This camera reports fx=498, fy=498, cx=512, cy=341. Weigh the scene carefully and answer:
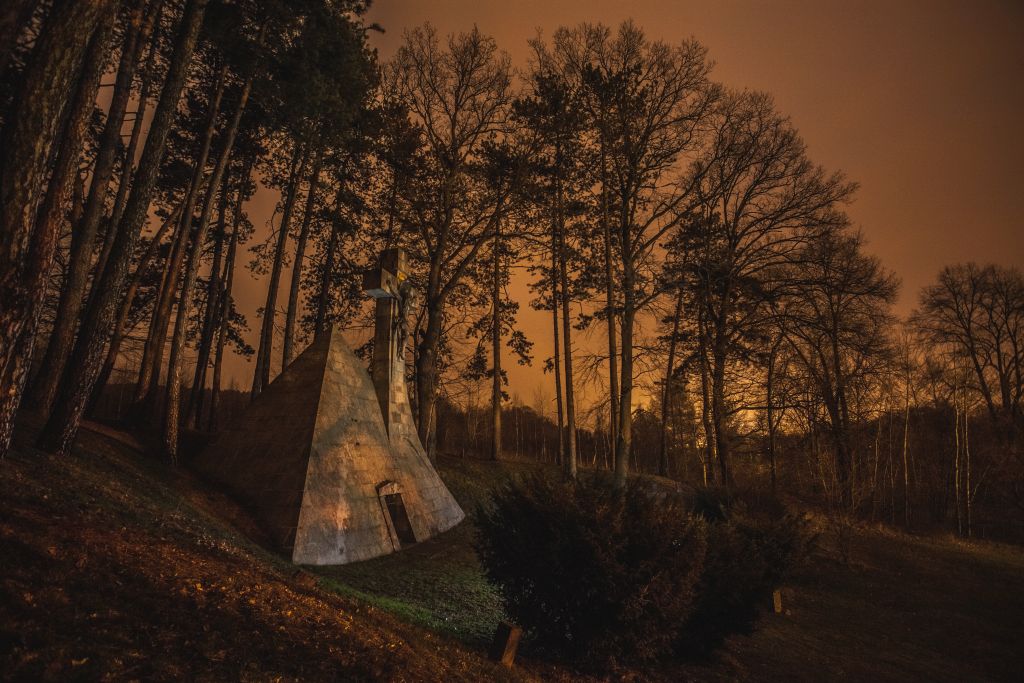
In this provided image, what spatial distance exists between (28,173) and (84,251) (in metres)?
6.18

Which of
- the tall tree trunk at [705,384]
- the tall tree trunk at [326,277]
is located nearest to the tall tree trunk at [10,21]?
the tall tree trunk at [326,277]

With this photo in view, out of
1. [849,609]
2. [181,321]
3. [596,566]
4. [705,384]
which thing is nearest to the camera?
[596,566]

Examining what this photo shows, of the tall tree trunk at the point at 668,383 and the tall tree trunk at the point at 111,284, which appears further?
the tall tree trunk at the point at 668,383

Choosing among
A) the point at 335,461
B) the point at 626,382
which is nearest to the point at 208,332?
the point at 335,461

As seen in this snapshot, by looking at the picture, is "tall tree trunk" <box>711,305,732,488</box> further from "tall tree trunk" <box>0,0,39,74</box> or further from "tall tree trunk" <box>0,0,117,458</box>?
"tall tree trunk" <box>0,0,39,74</box>

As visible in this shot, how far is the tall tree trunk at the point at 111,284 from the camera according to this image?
28.1 ft

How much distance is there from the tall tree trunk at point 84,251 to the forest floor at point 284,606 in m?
1.69

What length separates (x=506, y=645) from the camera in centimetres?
534

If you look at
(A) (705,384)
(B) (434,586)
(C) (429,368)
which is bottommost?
(B) (434,586)

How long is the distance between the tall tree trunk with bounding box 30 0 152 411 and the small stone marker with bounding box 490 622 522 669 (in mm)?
10590

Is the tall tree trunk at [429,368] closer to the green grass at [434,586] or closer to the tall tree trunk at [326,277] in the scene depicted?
the tall tree trunk at [326,277]

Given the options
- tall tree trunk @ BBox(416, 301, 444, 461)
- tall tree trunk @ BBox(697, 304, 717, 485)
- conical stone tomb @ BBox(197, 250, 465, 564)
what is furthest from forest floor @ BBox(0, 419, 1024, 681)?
tall tree trunk @ BBox(697, 304, 717, 485)

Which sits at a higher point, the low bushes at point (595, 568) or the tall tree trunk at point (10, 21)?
the tall tree trunk at point (10, 21)

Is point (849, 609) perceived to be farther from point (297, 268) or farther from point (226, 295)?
point (226, 295)
